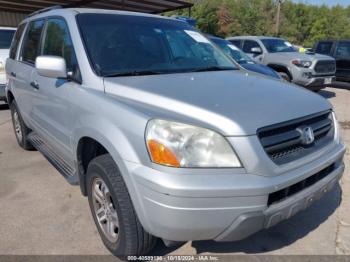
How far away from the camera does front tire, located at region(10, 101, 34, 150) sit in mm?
5064

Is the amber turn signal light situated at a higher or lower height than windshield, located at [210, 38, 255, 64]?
higher

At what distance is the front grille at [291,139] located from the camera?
7.40ft

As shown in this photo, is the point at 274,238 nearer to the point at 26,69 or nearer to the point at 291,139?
the point at 291,139

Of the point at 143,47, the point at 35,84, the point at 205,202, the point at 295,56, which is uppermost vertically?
the point at 143,47

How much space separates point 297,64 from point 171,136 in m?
8.43

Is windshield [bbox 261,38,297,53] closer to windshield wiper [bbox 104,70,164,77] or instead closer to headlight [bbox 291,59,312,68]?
headlight [bbox 291,59,312,68]

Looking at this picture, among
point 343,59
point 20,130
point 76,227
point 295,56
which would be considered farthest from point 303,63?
point 76,227

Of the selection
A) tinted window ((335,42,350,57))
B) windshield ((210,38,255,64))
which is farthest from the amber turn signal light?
tinted window ((335,42,350,57))

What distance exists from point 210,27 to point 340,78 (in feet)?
92.6

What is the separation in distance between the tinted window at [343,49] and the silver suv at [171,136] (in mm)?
10204

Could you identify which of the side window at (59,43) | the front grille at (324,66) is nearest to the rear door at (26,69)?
the side window at (59,43)

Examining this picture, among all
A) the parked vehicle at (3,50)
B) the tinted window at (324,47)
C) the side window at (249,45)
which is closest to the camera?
the parked vehicle at (3,50)

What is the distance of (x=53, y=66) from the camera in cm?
290

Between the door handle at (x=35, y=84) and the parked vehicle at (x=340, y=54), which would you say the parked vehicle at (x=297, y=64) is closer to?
the parked vehicle at (x=340, y=54)
